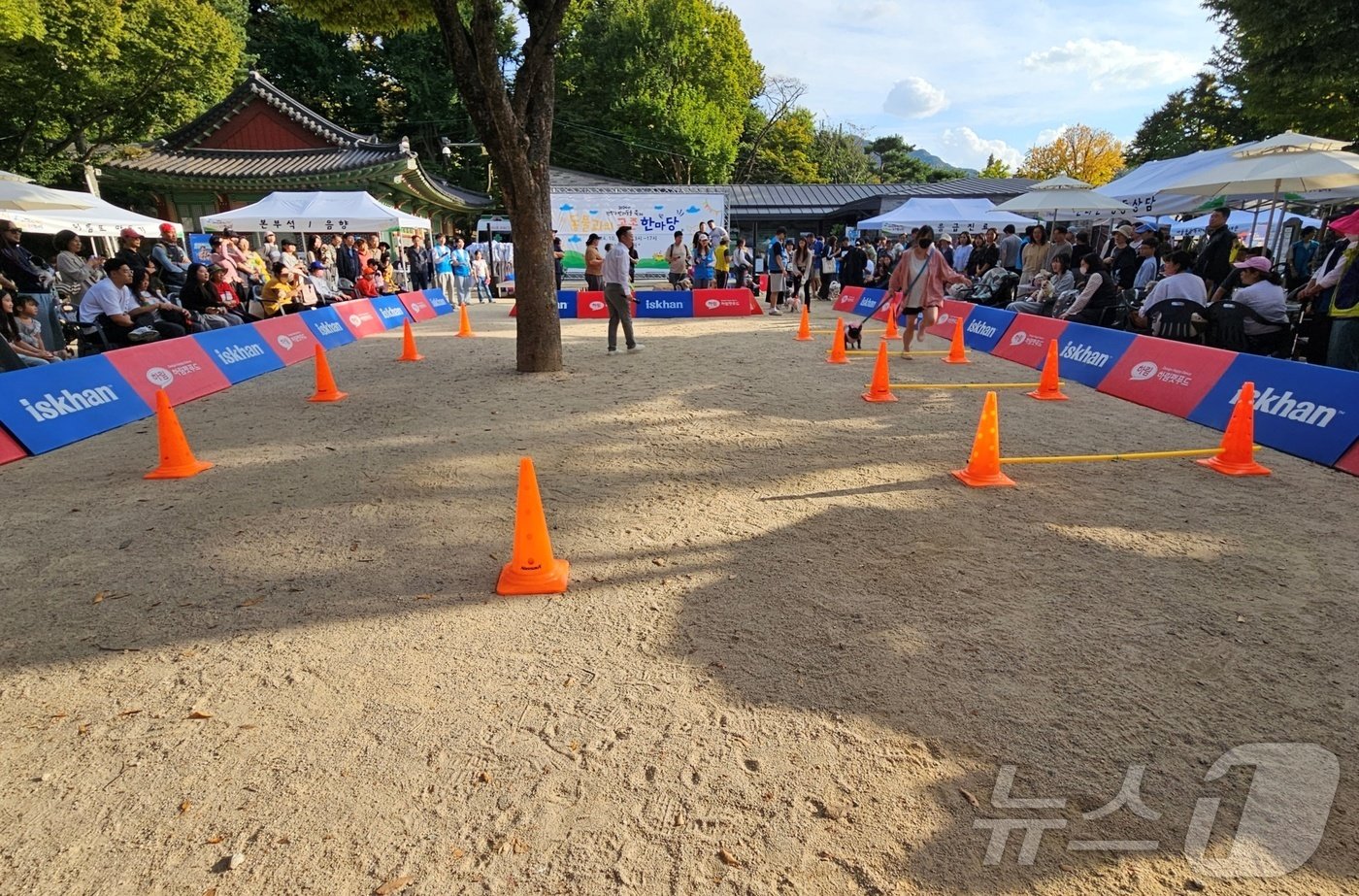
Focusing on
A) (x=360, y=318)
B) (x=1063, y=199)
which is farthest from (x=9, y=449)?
(x=1063, y=199)

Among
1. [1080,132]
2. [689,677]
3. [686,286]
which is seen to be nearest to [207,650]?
[689,677]

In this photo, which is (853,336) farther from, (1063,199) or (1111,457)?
(1063,199)

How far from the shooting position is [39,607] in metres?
3.43

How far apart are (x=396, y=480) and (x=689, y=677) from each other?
128 inches

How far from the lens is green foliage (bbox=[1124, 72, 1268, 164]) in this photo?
1350 inches

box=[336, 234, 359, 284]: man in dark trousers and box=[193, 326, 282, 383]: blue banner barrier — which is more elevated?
box=[336, 234, 359, 284]: man in dark trousers

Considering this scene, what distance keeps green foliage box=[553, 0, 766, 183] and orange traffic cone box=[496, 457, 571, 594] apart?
4039 centimetres

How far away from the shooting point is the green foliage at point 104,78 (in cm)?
2142

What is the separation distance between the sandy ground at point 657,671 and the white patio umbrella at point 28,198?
8.65m

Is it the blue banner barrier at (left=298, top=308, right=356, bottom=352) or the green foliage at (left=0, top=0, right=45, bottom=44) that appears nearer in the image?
the blue banner barrier at (left=298, top=308, right=356, bottom=352)

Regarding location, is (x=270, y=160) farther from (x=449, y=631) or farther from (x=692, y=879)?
(x=692, y=879)

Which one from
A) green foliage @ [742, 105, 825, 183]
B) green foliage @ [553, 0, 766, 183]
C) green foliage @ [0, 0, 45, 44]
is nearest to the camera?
green foliage @ [0, 0, 45, 44]

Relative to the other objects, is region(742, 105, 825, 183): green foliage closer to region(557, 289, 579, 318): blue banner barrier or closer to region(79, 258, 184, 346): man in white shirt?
region(557, 289, 579, 318): blue banner barrier

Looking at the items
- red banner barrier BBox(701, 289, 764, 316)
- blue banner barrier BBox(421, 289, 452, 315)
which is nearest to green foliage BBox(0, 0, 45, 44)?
blue banner barrier BBox(421, 289, 452, 315)
